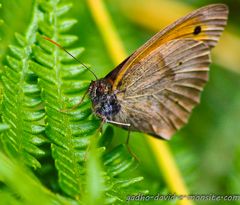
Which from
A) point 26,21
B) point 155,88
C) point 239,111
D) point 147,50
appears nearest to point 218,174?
point 239,111

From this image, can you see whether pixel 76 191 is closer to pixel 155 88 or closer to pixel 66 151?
pixel 66 151

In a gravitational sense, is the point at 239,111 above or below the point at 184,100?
below

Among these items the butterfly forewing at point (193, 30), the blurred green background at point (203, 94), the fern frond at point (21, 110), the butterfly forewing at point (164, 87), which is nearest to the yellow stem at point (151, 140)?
the blurred green background at point (203, 94)

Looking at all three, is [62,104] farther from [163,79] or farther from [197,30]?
[197,30]

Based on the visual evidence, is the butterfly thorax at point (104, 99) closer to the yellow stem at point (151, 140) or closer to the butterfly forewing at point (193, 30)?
the butterfly forewing at point (193, 30)

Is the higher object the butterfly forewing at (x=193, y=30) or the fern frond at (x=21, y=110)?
the fern frond at (x=21, y=110)

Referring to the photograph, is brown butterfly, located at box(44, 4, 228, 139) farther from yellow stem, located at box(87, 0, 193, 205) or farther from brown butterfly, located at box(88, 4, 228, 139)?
yellow stem, located at box(87, 0, 193, 205)

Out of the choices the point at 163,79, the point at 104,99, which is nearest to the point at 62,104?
the point at 104,99
